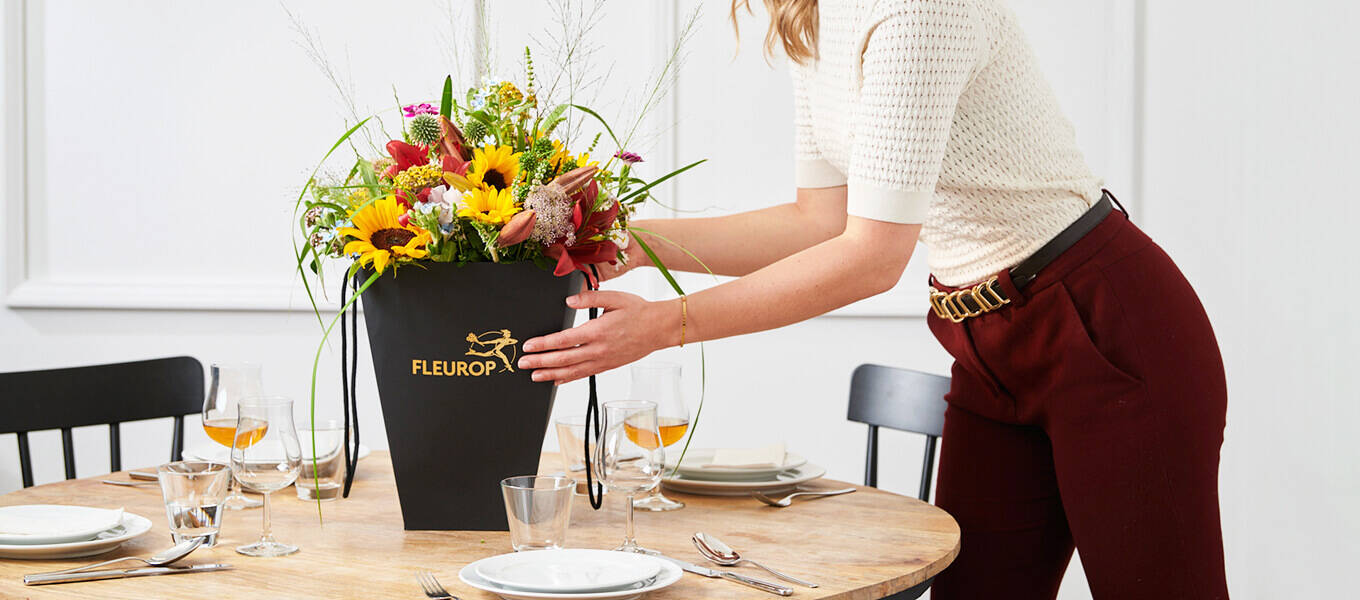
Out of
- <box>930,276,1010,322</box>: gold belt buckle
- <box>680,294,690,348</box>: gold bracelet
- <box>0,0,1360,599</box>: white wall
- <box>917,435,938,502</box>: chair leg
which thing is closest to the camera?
<box>680,294,690,348</box>: gold bracelet

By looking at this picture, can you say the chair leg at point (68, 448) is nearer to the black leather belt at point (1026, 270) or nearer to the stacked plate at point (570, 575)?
the stacked plate at point (570, 575)

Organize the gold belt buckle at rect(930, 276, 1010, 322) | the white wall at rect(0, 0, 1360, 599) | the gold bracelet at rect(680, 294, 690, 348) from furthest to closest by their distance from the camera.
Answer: the white wall at rect(0, 0, 1360, 599), the gold belt buckle at rect(930, 276, 1010, 322), the gold bracelet at rect(680, 294, 690, 348)

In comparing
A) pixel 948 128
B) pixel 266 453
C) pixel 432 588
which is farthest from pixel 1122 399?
pixel 266 453

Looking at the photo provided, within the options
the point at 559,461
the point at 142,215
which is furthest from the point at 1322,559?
the point at 142,215

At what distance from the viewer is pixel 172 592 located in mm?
1006

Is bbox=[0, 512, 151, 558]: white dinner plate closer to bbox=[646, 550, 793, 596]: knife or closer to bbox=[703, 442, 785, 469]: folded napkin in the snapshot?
bbox=[646, 550, 793, 596]: knife

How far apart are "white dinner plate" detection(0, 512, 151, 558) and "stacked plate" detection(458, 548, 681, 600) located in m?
0.39

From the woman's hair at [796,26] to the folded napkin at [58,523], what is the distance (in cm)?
99

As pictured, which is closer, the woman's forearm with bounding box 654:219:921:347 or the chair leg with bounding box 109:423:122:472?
the woman's forearm with bounding box 654:219:921:347

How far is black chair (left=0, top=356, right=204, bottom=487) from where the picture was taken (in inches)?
74.0

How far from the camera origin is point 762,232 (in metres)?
1.75

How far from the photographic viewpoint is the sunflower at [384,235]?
44.9 inches

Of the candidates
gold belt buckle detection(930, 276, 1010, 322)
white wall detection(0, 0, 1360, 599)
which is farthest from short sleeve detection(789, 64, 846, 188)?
white wall detection(0, 0, 1360, 599)

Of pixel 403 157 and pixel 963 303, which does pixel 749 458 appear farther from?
pixel 403 157
